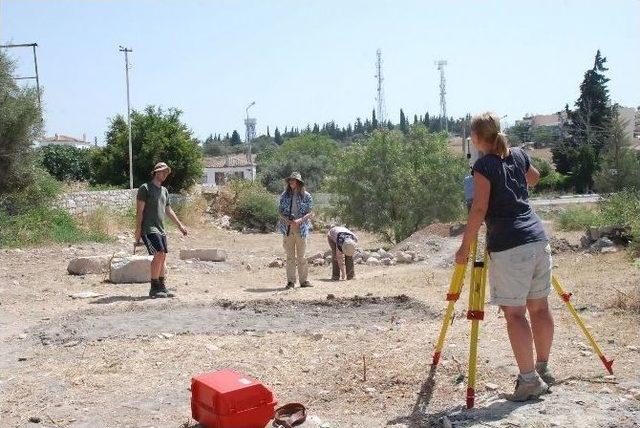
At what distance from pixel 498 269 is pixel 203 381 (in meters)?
1.90

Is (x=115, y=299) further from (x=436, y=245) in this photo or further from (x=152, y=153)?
(x=152, y=153)

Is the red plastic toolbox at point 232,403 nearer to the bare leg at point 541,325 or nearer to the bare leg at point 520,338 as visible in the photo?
the bare leg at point 520,338

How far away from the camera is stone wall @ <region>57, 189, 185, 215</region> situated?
805 inches

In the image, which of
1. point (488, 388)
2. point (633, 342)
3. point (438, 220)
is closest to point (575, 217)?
point (438, 220)

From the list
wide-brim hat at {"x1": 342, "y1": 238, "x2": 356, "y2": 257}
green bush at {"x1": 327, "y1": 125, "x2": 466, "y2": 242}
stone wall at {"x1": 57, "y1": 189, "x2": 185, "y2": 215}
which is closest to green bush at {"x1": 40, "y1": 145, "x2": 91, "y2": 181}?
stone wall at {"x1": 57, "y1": 189, "x2": 185, "y2": 215}

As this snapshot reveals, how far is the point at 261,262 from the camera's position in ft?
51.6

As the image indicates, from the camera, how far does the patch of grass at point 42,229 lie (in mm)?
15516

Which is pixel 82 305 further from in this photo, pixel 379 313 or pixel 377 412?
pixel 377 412

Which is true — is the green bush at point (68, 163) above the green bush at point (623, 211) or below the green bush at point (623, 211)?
above

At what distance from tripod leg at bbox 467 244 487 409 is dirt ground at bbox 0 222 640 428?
0.15 metres

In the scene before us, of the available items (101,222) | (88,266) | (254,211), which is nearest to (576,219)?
(101,222)

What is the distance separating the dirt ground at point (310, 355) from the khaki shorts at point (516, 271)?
0.63m

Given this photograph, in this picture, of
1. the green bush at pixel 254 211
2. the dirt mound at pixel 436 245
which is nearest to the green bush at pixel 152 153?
the green bush at pixel 254 211

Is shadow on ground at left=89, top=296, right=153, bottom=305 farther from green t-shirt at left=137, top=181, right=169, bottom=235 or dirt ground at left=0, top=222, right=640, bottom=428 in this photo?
green t-shirt at left=137, top=181, right=169, bottom=235
